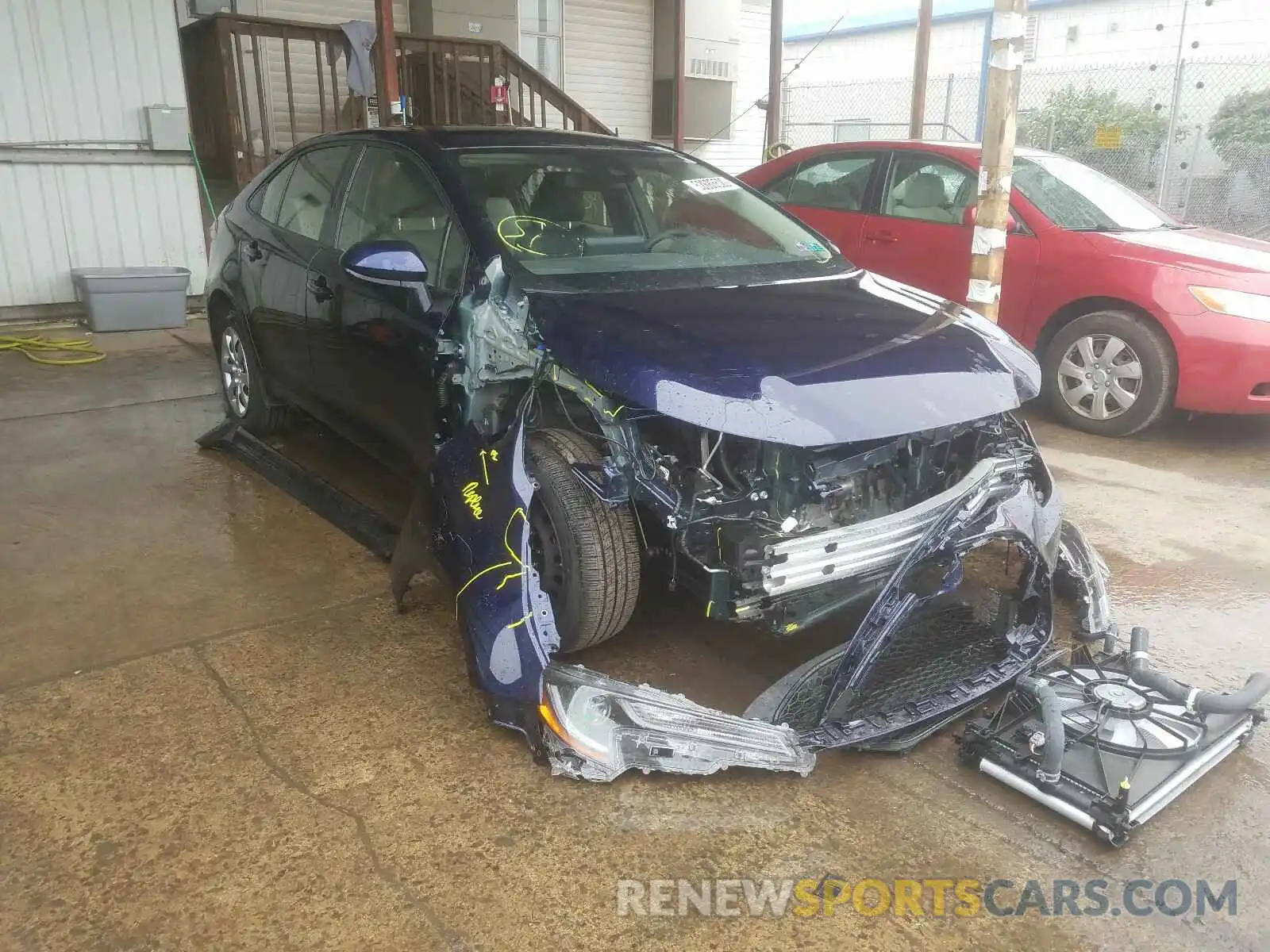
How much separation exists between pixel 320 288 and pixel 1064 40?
27878 millimetres

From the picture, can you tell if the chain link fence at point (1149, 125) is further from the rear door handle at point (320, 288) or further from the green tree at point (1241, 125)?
the rear door handle at point (320, 288)

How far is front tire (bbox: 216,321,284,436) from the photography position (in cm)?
465

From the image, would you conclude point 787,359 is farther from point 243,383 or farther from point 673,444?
point 243,383

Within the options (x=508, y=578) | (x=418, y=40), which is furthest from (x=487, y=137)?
(x=418, y=40)

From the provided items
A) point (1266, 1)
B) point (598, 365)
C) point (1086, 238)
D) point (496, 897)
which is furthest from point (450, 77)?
point (1266, 1)

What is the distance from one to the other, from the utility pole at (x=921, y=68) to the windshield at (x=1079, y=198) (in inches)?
134

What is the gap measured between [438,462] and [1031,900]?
6.19 feet

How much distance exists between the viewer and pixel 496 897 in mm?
2088

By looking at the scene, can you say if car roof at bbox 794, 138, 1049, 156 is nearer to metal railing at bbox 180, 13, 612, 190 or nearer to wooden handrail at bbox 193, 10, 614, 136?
wooden handrail at bbox 193, 10, 614, 136

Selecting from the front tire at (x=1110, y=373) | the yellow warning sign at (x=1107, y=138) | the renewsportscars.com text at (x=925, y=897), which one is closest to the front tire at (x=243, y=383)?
the renewsportscars.com text at (x=925, y=897)

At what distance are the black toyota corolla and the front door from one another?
0.01 meters

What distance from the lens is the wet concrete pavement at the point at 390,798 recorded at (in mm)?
2033

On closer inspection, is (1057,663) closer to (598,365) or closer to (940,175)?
(598,365)

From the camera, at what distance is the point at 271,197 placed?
14.5ft
